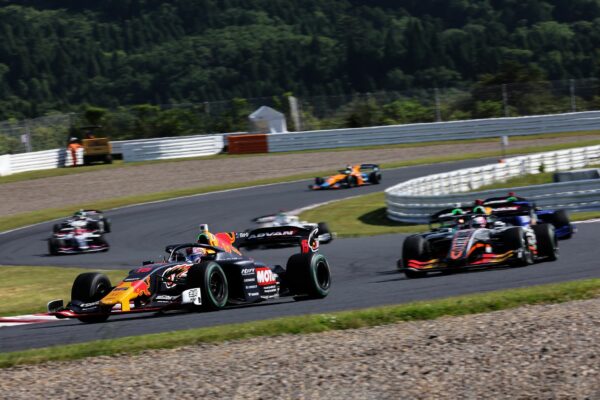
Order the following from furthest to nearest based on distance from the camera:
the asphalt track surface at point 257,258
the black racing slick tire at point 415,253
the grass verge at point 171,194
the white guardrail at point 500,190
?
the grass verge at point 171,194 → the white guardrail at point 500,190 → the black racing slick tire at point 415,253 → the asphalt track surface at point 257,258

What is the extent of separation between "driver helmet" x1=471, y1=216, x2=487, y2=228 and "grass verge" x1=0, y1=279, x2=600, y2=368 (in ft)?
15.1

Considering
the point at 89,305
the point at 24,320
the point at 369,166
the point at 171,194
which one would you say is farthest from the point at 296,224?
the point at 171,194

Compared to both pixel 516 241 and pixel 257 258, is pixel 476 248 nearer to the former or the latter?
pixel 516 241

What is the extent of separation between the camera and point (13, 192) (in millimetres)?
37750

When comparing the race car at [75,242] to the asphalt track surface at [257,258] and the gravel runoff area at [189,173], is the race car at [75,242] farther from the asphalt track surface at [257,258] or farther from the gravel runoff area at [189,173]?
the gravel runoff area at [189,173]

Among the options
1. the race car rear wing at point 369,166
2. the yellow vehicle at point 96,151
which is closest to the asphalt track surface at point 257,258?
the race car rear wing at point 369,166

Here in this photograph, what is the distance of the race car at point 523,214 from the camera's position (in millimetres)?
17625

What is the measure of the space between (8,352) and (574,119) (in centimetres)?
3520

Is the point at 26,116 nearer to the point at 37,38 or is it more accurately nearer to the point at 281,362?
the point at 37,38

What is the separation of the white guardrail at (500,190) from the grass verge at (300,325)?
12.2m

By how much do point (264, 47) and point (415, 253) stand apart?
3540 inches

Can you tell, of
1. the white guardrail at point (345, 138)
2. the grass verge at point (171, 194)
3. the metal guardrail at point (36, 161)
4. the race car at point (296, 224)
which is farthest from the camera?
the metal guardrail at point (36, 161)

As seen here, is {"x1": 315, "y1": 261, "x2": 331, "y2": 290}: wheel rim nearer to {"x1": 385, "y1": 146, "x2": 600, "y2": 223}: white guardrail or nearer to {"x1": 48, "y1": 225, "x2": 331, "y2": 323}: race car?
{"x1": 48, "y1": 225, "x2": 331, "y2": 323}: race car

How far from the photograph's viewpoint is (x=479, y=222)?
52.5 ft
